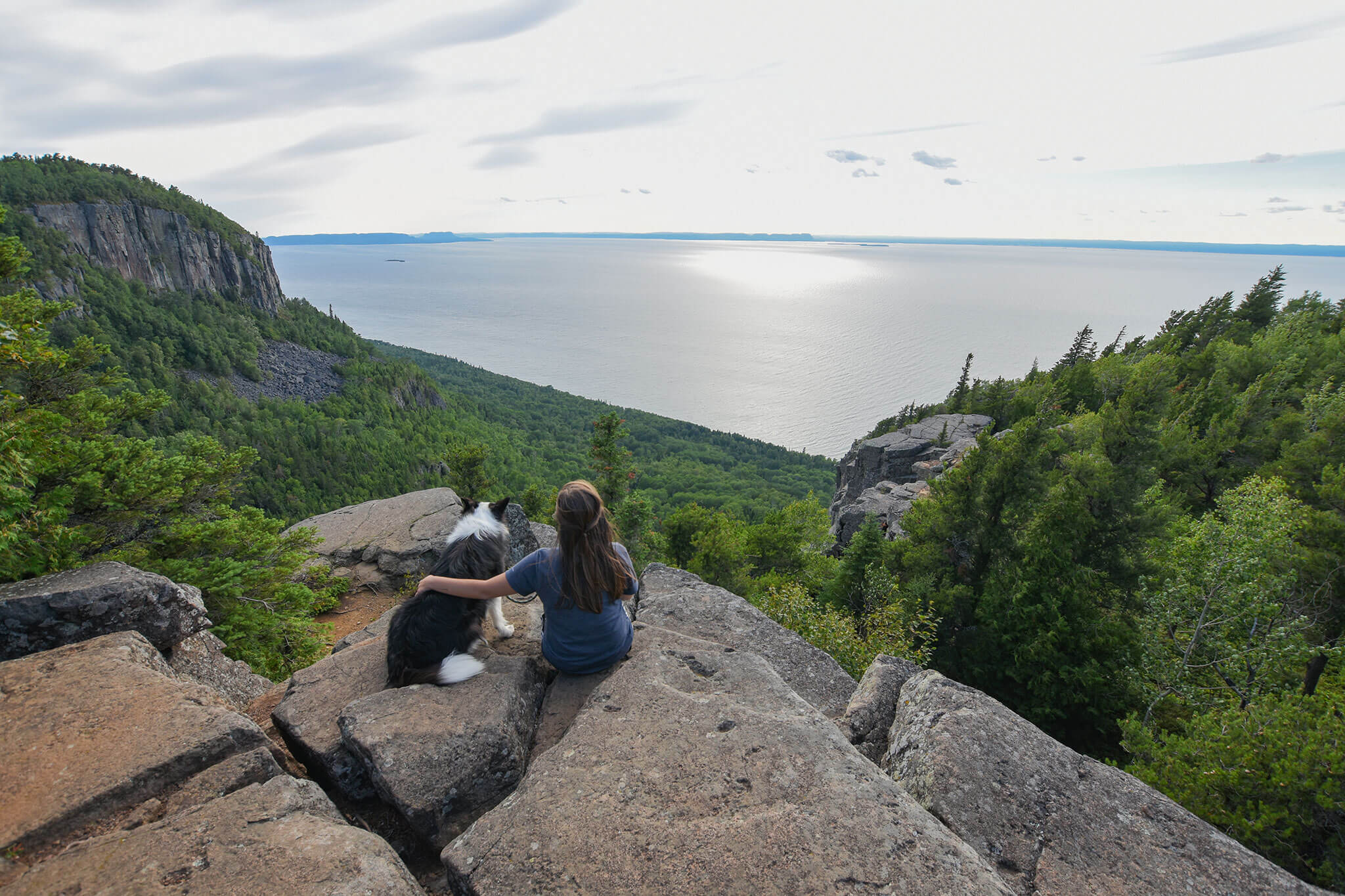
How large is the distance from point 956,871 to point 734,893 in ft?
4.87

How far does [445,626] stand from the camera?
537cm

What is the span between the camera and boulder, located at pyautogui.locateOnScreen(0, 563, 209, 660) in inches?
210

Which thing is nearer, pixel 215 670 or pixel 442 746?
pixel 442 746

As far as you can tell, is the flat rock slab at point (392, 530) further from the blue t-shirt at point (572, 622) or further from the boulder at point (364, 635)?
the blue t-shirt at point (572, 622)

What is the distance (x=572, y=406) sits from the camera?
9569 cm

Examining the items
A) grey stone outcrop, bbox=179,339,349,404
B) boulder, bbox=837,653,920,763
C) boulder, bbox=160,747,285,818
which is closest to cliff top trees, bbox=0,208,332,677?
boulder, bbox=160,747,285,818

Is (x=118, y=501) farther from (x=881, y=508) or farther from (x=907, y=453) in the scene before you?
(x=907, y=453)

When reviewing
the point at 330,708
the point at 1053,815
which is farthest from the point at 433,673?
the point at 1053,815

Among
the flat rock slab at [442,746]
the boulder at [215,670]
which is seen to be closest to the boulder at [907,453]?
the boulder at [215,670]

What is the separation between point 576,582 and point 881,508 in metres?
28.1

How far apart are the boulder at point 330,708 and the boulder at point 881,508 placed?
24543 millimetres

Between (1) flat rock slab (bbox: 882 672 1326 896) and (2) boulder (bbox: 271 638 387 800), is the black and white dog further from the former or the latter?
(1) flat rock slab (bbox: 882 672 1326 896)

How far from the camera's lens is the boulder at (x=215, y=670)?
628cm

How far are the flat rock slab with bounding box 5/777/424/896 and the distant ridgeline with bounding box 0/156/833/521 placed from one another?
50543 mm
